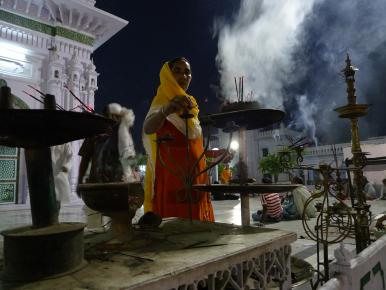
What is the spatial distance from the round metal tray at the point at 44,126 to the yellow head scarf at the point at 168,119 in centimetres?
106

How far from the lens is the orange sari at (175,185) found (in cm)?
236

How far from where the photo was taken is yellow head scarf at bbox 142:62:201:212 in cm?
238

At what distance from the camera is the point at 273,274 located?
65.5 inches

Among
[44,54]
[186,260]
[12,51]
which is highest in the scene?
[44,54]

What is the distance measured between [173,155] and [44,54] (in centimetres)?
1126

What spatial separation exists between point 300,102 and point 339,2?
62.6 feet

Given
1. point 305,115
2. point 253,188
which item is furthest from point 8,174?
point 305,115

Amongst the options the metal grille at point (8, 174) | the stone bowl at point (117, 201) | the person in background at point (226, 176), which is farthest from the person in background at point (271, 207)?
the metal grille at point (8, 174)

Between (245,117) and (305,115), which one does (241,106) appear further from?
(305,115)

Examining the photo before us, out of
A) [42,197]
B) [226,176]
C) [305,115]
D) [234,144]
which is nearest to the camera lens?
[42,197]

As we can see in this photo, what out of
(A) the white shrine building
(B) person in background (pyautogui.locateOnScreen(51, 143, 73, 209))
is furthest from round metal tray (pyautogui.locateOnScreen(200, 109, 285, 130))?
(A) the white shrine building

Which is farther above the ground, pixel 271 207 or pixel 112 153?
pixel 112 153

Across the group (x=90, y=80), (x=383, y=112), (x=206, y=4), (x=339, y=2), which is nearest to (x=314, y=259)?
(x=90, y=80)

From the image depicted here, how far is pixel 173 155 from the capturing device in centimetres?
244
